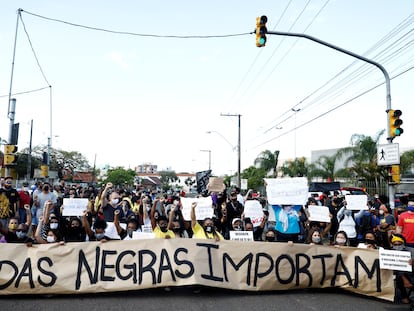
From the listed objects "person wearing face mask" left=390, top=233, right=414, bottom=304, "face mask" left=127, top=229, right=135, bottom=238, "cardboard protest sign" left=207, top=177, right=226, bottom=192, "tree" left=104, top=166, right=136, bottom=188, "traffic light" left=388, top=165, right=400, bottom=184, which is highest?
"tree" left=104, top=166, right=136, bottom=188

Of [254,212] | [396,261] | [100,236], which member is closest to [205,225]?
[100,236]

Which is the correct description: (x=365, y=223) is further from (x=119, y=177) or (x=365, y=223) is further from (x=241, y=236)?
(x=119, y=177)

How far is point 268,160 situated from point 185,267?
37.8 meters

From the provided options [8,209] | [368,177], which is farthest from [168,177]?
[8,209]

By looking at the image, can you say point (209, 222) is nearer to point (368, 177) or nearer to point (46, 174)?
point (46, 174)

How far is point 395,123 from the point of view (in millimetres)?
9734

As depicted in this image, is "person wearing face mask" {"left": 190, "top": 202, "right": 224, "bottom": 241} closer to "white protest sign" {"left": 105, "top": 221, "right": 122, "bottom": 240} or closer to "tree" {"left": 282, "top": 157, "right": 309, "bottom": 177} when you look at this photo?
"white protest sign" {"left": 105, "top": 221, "right": 122, "bottom": 240}

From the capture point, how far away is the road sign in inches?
375

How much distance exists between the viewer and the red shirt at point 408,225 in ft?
21.9

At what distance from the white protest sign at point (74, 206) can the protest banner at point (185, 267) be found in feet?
4.95

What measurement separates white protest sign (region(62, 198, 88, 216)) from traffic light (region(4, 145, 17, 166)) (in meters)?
5.21

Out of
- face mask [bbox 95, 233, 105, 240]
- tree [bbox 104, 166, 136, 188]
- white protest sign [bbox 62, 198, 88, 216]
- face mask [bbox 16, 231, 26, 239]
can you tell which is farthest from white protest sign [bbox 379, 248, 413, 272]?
tree [bbox 104, 166, 136, 188]

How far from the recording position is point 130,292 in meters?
6.03

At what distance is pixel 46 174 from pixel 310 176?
2453 centimetres
